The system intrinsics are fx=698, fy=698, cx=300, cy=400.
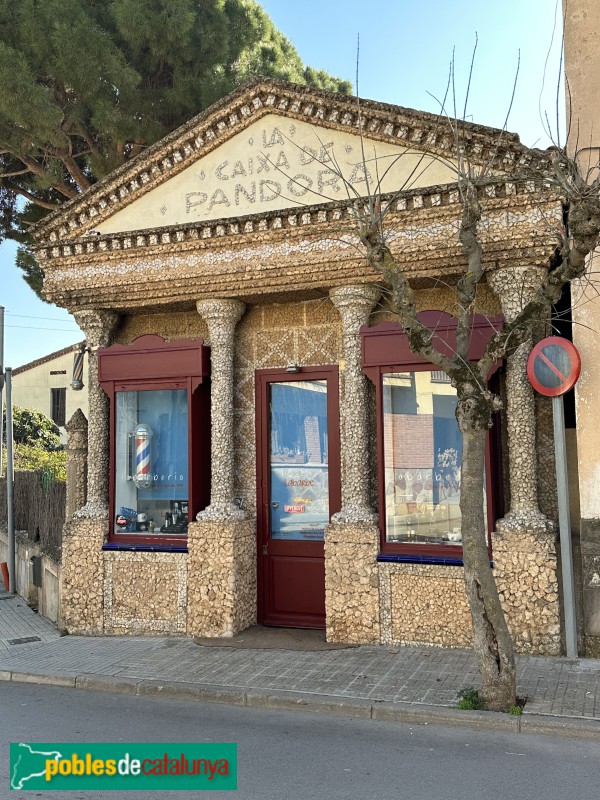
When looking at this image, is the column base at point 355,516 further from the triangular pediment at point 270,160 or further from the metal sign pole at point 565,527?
the triangular pediment at point 270,160

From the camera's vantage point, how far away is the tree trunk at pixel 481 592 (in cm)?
539

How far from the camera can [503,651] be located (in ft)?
17.5

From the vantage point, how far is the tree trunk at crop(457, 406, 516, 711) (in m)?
5.39

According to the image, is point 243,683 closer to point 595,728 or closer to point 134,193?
point 595,728

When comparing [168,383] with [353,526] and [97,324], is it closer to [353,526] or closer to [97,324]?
[97,324]

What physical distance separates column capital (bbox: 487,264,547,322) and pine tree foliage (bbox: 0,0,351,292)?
7590mm

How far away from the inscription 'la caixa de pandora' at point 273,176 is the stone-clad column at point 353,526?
1.26 meters

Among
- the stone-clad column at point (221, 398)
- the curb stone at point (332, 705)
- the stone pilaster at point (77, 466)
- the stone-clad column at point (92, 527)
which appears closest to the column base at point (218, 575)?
the stone-clad column at point (221, 398)

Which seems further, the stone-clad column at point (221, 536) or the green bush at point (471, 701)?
the stone-clad column at point (221, 536)

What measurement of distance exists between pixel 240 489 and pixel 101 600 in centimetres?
221

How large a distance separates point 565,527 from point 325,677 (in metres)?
2.64

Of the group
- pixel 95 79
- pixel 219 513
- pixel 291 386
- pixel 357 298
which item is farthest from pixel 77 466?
pixel 95 79

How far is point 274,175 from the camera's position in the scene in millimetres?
8266

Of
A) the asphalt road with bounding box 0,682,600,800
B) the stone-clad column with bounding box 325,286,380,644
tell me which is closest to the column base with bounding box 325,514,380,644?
the stone-clad column with bounding box 325,286,380,644
